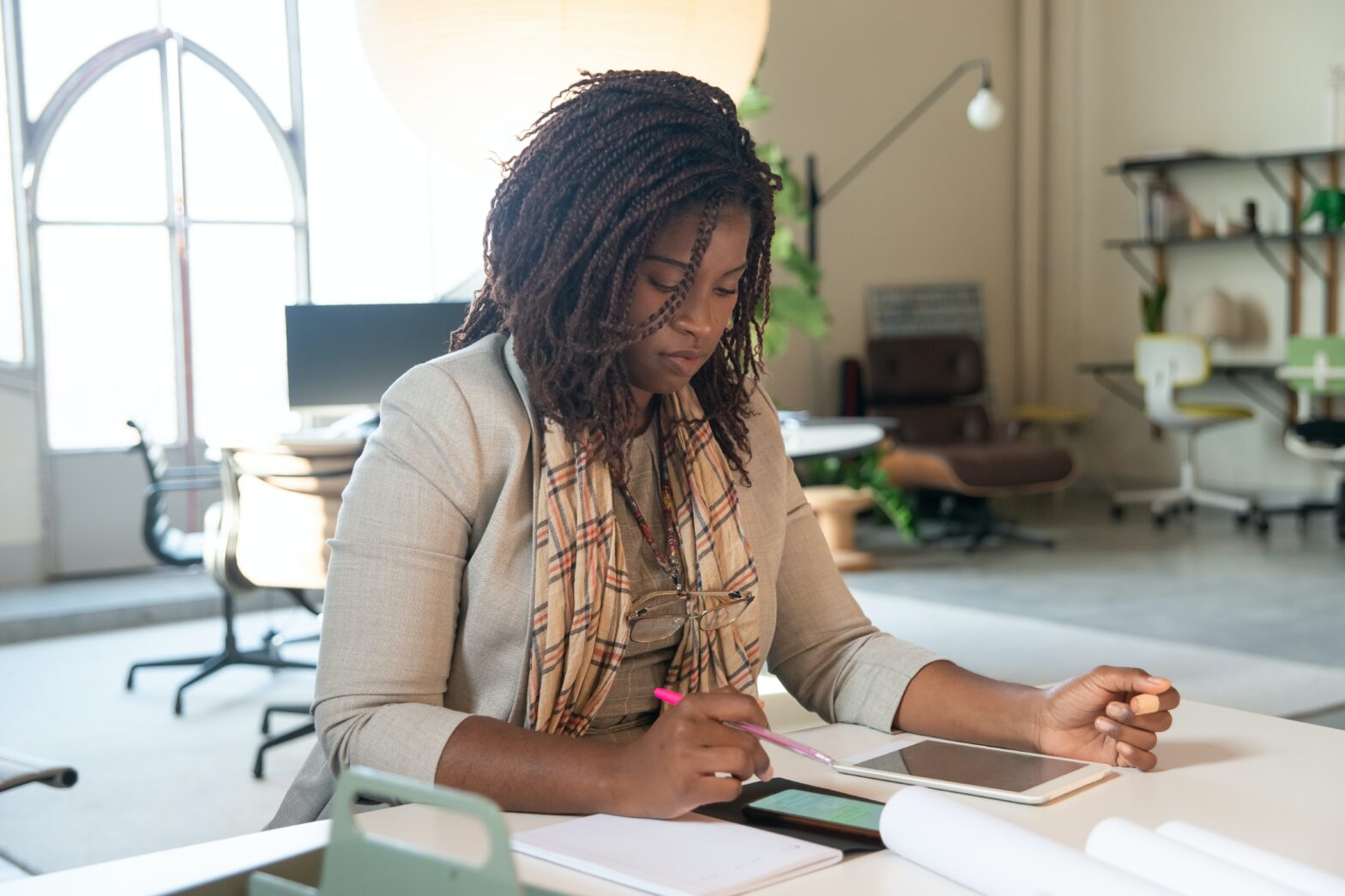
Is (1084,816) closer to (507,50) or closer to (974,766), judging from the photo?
(974,766)

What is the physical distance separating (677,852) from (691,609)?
0.43 m

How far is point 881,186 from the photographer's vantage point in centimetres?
836

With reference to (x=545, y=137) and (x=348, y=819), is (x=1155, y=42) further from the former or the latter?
(x=348, y=819)

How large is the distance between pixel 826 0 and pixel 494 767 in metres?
7.46

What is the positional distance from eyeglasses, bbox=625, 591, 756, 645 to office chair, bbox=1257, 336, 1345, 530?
6379 millimetres

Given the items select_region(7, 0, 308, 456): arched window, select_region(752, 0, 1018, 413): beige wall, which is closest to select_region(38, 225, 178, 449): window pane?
select_region(7, 0, 308, 456): arched window

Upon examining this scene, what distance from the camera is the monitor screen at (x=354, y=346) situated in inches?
134

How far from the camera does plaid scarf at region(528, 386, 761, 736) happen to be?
126 centimetres

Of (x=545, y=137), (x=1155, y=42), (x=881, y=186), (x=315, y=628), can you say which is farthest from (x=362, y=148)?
(x=545, y=137)

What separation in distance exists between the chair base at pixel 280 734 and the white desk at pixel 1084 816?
257 cm

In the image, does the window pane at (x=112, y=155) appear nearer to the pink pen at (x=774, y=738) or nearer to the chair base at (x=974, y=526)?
the chair base at (x=974, y=526)

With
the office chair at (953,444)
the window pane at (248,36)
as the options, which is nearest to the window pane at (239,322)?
the window pane at (248,36)

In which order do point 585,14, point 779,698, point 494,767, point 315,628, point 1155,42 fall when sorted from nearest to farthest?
point 494,767
point 585,14
point 779,698
point 315,628
point 1155,42

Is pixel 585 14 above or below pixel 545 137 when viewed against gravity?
above
